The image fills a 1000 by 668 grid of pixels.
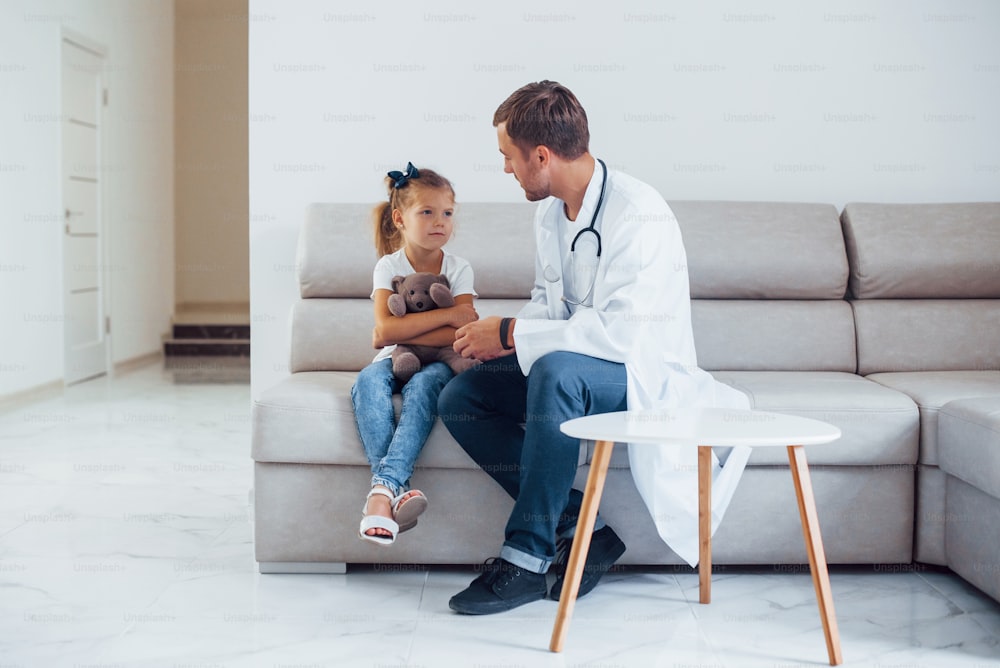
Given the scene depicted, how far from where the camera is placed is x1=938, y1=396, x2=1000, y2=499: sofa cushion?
2027mm

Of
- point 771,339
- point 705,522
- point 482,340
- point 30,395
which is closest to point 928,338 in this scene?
point 771,339

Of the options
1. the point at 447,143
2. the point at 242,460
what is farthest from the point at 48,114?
the point at 447,143

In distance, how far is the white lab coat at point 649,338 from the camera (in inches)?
85.5

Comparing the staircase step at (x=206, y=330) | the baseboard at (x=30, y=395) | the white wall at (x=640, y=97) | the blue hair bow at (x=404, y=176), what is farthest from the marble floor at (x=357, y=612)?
the staircase step at (x=206, y=330)

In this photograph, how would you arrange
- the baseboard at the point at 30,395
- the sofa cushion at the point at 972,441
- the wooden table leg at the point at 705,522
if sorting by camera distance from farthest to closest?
the baseboard at the point at 30,395 < the wooden table leg at the point at 705,522 < the sofa cushion at the point at 972,441

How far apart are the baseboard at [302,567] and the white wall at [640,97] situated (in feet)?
3.11

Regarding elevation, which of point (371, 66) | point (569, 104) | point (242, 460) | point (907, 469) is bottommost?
point (242, 460)

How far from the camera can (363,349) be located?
2.86m

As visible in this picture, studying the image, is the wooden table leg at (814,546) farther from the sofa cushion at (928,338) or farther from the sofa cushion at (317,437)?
the sofa cushion at (928,338)

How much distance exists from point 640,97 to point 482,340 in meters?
1.34

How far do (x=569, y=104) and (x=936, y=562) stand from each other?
1350 millimetres

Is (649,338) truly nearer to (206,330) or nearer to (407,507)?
(407,507)

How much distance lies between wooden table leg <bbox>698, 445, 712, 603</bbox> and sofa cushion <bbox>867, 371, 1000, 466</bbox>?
554 mm

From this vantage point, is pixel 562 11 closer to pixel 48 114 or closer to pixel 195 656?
pixel 195 656
